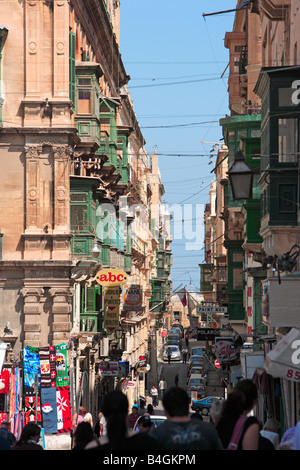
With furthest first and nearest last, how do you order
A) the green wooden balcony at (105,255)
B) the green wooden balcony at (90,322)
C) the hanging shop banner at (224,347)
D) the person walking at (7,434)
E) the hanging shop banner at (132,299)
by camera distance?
the hanging shop banner at (132,299) → the hanging shop banner at (224,347) → the green wooden balcony at (105,255) → the green wooden balcony at (90,322) → the person walking at (7,434)

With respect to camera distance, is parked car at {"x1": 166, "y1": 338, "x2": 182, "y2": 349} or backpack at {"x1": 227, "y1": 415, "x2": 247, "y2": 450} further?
parked car at {"x1": 166, "y1": 338, "x2": 182, "y2": 349}

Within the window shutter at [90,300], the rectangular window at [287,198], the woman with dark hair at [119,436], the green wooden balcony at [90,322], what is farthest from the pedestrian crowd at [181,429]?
the window shutter at [90,300]

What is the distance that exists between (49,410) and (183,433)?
2107 cm

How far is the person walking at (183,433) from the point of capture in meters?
7.13

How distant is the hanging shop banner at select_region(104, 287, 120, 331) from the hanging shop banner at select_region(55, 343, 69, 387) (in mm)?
9142

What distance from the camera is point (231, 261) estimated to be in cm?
4644

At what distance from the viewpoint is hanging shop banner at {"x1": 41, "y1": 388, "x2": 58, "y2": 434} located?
90.2 ft

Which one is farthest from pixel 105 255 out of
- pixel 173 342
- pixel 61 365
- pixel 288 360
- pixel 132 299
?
pixel 173 342

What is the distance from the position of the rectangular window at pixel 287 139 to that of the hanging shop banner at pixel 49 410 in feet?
37.2

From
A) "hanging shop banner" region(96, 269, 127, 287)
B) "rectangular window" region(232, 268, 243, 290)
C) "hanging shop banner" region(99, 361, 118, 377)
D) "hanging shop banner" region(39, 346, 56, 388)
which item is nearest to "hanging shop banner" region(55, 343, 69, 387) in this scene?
"hanging shop banner" region(39, 346, 56, 388)

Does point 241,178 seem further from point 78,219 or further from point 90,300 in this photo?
point 90,300

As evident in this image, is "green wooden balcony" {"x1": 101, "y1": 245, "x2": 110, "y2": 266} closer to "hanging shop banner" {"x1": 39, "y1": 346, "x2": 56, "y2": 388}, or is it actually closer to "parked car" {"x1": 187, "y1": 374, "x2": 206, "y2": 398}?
"hanging shop banner" {"x1": 39, "y1": 346, "x2": 56, "y2": 388}

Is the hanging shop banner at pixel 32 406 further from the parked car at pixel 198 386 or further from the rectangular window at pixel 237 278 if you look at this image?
the parked car at pixel 198 386
